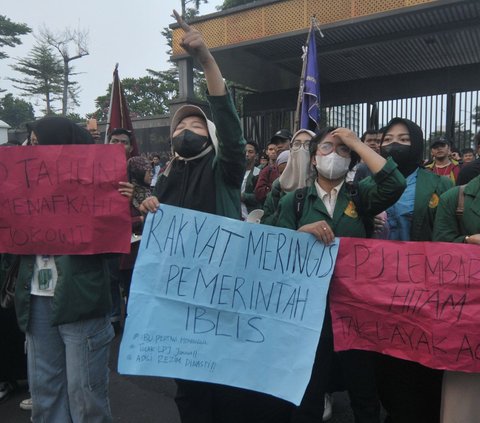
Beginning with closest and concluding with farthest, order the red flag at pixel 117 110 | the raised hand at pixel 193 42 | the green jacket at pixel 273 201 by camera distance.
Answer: the raised hand at pixel 193 42 < the green jacket at pixel 273 201 < the red flag at pixel 117 110

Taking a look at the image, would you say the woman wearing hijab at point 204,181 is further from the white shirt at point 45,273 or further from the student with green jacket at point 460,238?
the student with green jacket at point 460,238

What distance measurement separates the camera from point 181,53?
11.5 metres

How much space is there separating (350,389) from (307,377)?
0.35m

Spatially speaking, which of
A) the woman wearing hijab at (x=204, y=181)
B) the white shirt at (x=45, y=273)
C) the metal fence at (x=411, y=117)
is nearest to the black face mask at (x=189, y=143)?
the woman wearing hijab at (x=204, y=181)

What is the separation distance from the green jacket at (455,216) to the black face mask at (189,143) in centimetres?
120

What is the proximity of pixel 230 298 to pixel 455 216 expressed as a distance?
114 cm

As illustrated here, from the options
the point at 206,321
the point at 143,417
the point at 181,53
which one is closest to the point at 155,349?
the point at 206,321

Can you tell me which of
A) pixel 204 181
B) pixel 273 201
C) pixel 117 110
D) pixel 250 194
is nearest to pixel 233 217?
pixel 204 181

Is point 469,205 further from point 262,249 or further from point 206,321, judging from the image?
point 206,321

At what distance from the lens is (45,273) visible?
7.34ft

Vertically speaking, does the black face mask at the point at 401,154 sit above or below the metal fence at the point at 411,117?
below

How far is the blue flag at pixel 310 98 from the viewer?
566 cm

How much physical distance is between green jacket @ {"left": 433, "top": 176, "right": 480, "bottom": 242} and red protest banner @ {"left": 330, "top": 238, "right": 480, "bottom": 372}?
10 centimetres

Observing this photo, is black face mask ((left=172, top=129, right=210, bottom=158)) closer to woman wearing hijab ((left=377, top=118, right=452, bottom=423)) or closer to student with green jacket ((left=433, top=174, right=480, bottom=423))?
woman wearing hijab ((left=377, top=118, right=452, bottom=423))
